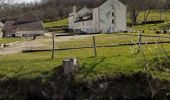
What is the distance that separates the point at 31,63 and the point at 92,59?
362 centimetres

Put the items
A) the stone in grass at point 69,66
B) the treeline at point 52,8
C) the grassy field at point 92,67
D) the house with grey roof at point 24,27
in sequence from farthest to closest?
the treeline at point 52,8 → the house with grey roof at point 24,27 → the stone in grass at point 69,66 → the grassy field at point 92,67

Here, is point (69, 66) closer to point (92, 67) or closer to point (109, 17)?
point (92, 67)

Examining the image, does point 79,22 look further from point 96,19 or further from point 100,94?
point 100,94

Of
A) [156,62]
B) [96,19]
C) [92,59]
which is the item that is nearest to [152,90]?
[156,62]

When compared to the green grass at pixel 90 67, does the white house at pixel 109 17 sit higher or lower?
higher

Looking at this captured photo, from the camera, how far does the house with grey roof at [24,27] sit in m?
116

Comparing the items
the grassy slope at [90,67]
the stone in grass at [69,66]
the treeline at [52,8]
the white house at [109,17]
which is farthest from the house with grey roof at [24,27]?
the stone in grass at [69,66]

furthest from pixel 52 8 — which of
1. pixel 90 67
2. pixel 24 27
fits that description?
pixel 90 67

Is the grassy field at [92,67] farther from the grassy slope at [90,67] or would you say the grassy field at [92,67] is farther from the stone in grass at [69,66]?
the stone in grass at [69,66]

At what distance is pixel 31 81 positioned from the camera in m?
23.4

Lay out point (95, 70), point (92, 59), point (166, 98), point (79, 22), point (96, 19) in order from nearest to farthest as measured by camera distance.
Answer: point (166, 98) < point (95, 70) < point (92, 59) < point (96, 19) < point (79, 22)

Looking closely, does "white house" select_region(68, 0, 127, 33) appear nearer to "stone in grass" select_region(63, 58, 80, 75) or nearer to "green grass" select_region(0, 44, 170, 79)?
"green grass" select_region(0, 44, 170, 79)

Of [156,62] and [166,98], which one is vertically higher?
[156,62]

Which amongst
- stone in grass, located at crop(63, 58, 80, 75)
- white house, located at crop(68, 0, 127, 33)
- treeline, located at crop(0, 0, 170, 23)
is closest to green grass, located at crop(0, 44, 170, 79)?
stone in grass, located at crop(63, 58, 80, 75)
